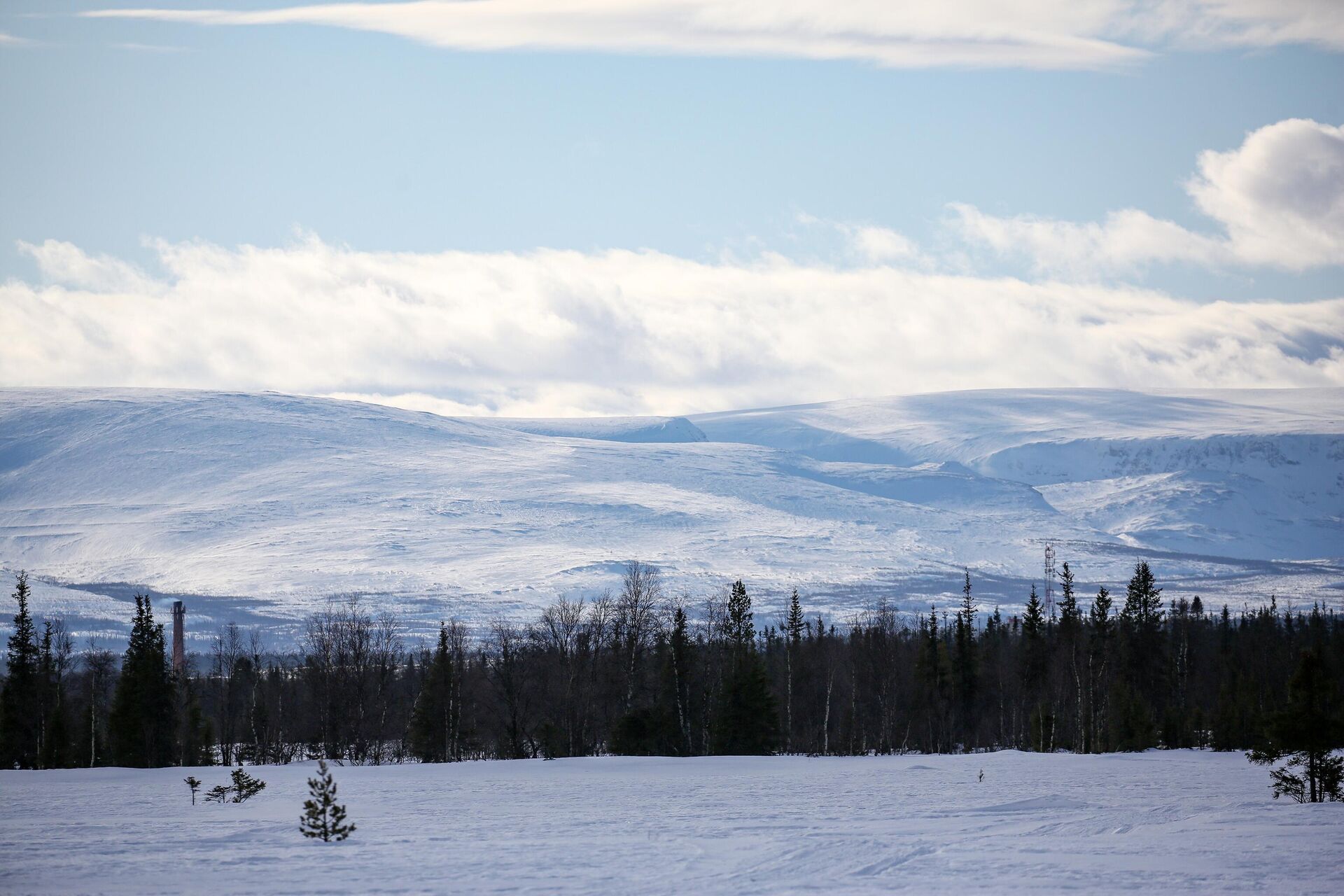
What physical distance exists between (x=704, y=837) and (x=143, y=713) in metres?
40.2

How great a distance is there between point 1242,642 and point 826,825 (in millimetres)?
93855

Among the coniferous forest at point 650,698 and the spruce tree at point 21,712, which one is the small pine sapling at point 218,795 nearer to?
the coniferous forest at point 650,698

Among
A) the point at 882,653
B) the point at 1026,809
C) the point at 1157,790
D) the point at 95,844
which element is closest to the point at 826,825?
the point at 1026,809

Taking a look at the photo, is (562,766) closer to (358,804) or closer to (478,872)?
(358,804)

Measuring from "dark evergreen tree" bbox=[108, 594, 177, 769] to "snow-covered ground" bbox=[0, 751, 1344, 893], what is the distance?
1535 cm

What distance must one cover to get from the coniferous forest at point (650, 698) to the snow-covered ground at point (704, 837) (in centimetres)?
1638

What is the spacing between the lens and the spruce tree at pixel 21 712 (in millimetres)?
57250

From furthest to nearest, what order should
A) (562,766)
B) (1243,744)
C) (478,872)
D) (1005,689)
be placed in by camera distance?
1. (1005,689)
2. (1243,744)
3. (562,766)
4. (478,872)

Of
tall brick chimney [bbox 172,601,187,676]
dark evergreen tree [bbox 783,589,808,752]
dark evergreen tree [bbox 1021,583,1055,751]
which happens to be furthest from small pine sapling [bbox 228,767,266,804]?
dark evergreen tree [bbox 1021,583,1055,751]

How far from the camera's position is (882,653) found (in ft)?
259

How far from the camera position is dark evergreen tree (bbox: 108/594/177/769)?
5659cm

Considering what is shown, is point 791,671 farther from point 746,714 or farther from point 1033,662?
point 1033,662

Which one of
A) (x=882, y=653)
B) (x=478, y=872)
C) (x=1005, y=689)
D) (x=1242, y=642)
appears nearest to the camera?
(x=478, y=872)

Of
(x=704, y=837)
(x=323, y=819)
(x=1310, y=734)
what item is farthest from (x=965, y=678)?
(x=323, y=819)
